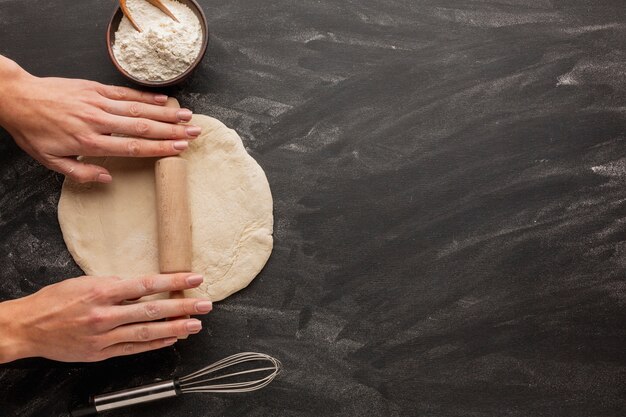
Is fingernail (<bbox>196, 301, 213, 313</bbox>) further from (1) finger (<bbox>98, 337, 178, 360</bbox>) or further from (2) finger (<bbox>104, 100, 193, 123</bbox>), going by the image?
(2) finger (<bbox>104, 100, 193, 123</bbox>)

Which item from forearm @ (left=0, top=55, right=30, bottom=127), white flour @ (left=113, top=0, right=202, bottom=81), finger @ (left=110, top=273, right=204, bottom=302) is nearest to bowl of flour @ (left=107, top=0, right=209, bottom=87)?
white flour @ (left=113, top=0, right=202, bottom=81)

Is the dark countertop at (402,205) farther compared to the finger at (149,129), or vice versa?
the dark countertop at (402,205)

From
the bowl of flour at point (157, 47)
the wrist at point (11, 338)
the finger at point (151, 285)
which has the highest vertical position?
the bowl of flour at point (157, 47)

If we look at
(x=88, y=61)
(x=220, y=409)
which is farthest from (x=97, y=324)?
(x=88, y=61)

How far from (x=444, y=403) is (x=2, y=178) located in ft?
4.89

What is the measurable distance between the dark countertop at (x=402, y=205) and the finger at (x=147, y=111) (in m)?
0.16

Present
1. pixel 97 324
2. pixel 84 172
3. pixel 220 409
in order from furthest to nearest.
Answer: pixel 220 409 < pixel 84 172 < pixel 97 324

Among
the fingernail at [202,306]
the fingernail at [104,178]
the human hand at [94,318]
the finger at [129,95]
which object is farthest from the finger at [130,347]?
the finger at [129,95]

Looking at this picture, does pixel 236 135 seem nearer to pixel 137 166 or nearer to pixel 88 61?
pixel 137 166

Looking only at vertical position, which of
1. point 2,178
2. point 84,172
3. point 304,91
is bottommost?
point 2,178

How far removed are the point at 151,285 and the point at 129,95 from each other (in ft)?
1.78

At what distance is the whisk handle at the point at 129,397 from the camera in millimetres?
1608

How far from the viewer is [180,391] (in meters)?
1.63

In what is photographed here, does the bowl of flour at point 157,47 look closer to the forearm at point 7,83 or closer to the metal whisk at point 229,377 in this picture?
the forearm at point 7,83
